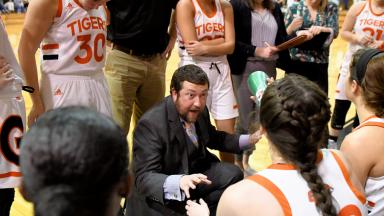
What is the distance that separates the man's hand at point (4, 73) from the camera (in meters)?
2.06

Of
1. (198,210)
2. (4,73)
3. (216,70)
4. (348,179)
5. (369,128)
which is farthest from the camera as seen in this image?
(216,70)

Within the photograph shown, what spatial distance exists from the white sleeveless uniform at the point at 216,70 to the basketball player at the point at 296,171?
1690 millimetres

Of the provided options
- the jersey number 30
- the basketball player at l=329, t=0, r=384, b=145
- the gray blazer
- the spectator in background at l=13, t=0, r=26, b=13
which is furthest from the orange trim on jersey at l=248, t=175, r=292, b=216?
the spectator in background at l=13, t=0, r=26, b=13

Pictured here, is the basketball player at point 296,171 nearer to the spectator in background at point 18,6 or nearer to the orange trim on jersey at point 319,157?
the orange trim on jersey at point 319,157

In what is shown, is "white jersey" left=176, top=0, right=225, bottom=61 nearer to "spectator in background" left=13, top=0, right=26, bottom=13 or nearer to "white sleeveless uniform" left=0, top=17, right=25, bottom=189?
"white sleeveless uniform" left=0, top=17, right=25, bottom=189

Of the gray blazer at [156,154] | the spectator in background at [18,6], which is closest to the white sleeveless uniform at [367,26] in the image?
the gray blazer at [156,154]

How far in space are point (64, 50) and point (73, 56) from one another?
5 centimetres

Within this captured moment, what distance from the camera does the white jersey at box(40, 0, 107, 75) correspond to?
242cm

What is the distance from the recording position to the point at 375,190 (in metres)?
1.95

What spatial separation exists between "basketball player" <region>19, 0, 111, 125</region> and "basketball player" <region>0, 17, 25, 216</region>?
0.27 meters

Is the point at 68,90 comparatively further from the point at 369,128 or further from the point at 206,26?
the point at 369,128

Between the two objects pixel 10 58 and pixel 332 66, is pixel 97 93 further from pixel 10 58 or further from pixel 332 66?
pixel 332 66

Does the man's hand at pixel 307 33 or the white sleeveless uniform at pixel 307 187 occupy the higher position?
the white sleeveless uniform at pixel 307 187

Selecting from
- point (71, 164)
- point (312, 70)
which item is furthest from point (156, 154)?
point (312, 70)
